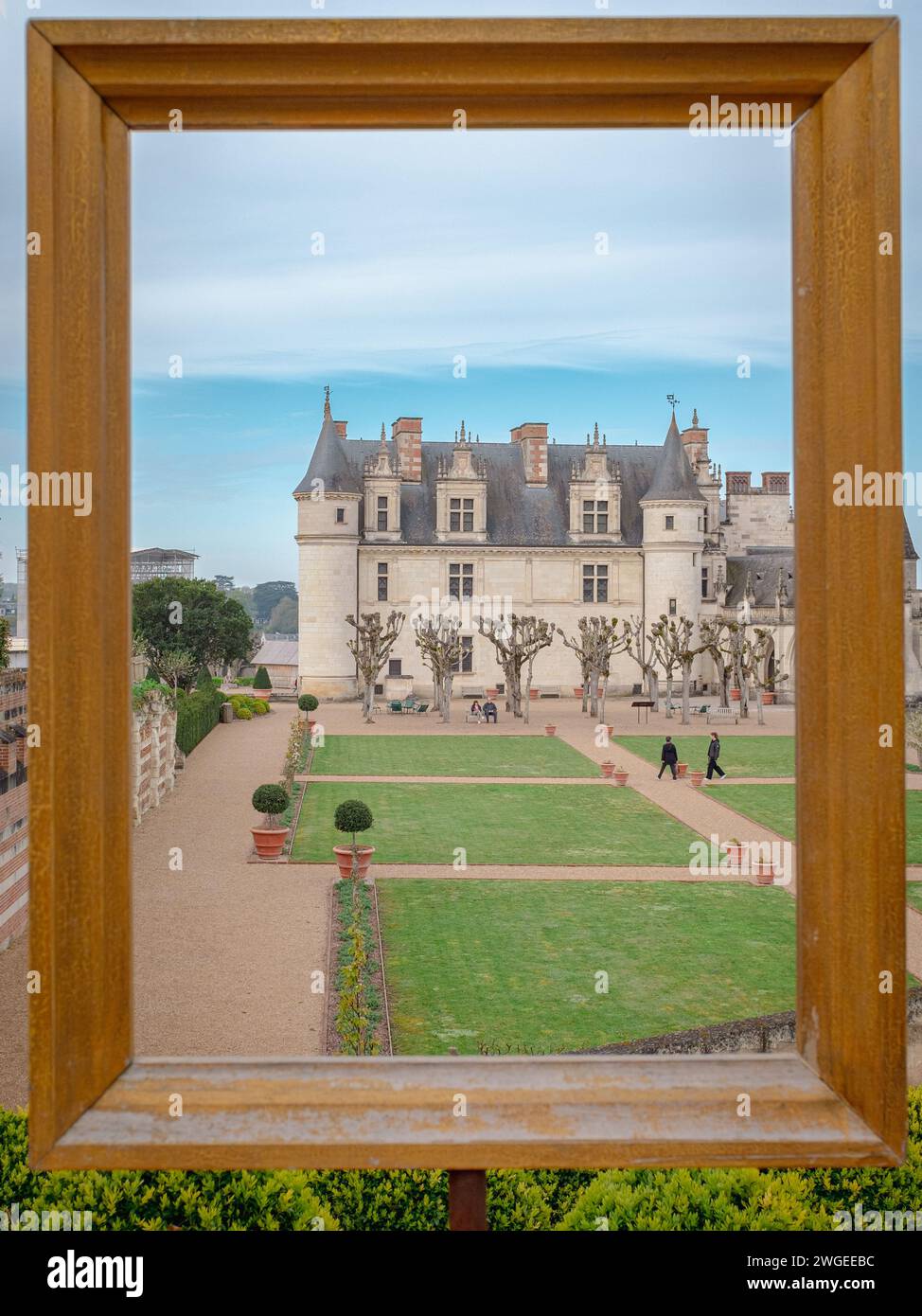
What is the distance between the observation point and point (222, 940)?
7.87 metres

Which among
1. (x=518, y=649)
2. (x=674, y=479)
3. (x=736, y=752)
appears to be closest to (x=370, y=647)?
(x=518, y=649)

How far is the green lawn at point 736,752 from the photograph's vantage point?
56.3ft

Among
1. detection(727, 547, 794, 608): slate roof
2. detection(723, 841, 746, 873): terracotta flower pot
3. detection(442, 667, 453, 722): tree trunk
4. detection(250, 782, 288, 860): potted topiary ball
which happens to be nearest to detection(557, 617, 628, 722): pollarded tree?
detection(442, 667, 453, 722): tree trunk

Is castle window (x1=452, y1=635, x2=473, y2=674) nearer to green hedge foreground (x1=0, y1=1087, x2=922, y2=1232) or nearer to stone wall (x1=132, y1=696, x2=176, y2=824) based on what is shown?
stone wall (x1=132, y1=696, x2=176, y2=824)

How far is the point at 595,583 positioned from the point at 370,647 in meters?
8.07

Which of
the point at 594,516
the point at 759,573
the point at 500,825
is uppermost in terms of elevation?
the point at 594,516

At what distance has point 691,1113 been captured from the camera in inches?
59.1

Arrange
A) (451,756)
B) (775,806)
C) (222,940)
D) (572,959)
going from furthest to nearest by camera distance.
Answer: (451,756), (775,806), (222,940), (572,959)

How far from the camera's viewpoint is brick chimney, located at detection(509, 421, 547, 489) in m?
31.2

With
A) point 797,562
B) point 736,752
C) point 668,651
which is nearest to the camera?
point 797,562

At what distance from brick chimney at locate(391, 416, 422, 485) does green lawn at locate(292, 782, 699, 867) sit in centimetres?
1688

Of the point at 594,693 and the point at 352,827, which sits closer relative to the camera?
the point at 352,827

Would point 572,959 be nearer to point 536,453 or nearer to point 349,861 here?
point 349,861

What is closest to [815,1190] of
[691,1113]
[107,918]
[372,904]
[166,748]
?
[691,1113]
